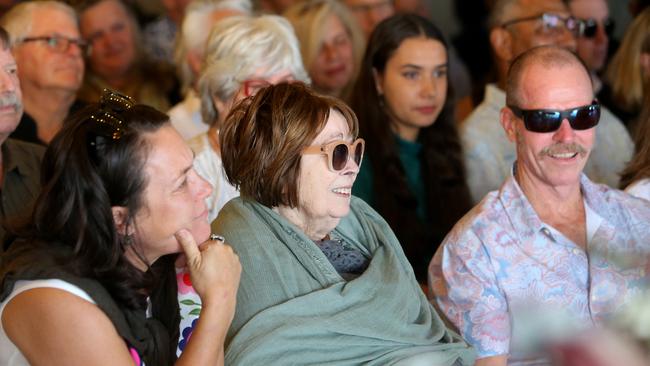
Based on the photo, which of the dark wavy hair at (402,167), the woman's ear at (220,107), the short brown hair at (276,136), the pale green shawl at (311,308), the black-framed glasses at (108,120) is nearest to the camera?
the black-framed glasses at (108,120)

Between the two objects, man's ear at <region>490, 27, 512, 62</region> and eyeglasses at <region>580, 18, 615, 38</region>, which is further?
eyeglasses at <region>580, 18, 615, 38</region>

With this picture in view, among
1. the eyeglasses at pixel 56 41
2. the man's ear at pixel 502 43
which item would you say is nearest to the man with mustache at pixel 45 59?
the eyeglasses at pixel 56 41

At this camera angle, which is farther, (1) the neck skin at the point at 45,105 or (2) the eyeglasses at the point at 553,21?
(2) the eyeglasses at the point at 553,21

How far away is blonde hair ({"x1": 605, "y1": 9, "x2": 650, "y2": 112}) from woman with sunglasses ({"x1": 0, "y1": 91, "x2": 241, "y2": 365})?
115 inches

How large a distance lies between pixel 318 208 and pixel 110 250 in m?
0.58

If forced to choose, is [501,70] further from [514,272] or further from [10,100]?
[10,100]

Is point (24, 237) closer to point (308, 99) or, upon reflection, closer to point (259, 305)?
point (259, 305)

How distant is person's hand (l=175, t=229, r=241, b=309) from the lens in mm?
2309

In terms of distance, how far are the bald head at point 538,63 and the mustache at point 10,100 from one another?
59.9 inches

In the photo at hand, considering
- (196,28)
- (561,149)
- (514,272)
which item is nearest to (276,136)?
(514,272)

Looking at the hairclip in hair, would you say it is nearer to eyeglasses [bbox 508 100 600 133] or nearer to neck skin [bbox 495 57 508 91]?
eyeglasses [bbox 508 100 600 133]

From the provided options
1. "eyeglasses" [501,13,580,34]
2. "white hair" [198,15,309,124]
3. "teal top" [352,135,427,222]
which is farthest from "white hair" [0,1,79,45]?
"eyeglasses" [501,13,580,34]

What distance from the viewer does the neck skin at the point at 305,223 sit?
2.65m

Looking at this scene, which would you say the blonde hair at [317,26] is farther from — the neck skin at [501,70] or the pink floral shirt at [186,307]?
the pink floral shirt at [186,307]
